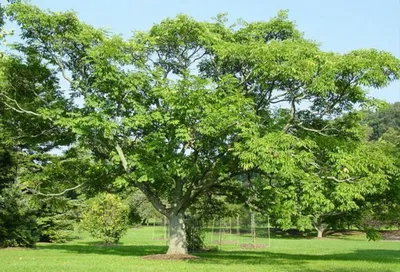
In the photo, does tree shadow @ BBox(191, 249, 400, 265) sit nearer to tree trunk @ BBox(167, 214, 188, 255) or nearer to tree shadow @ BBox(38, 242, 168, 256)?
tree trunk @ BBox(167, 214, 188, 255)

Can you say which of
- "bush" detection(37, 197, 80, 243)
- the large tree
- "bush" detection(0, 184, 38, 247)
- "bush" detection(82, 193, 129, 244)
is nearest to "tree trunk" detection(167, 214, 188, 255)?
the large tree

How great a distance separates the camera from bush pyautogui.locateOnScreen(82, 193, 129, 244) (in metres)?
29.3

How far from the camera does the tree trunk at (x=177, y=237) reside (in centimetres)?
1956

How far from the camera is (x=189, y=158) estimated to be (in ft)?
59.2

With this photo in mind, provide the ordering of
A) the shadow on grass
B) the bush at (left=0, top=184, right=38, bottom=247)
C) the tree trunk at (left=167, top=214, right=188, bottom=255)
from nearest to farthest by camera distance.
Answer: the shadow on grass, the tree trunk at (left=167, top=214, right=188, bottom=255), the bush at (left=0, top=184, right=38, bottom=247)

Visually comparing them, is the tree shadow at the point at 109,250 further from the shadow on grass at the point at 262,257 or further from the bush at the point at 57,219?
the bush at the point at 57,219

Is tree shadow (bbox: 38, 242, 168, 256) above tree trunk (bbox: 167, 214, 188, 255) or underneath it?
underneath

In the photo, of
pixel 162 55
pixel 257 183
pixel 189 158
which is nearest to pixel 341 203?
pixel 257 183

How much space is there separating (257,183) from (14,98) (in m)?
10.4

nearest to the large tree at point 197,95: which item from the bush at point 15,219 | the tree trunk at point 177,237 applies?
the tree trunk at point 177,237

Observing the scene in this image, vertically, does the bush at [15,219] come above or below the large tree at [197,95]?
below

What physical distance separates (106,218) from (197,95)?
15628 mm

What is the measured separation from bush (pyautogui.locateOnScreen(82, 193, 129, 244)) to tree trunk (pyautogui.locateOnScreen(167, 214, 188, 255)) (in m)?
10.3

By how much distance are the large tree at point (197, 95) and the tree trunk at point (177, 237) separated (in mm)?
41
